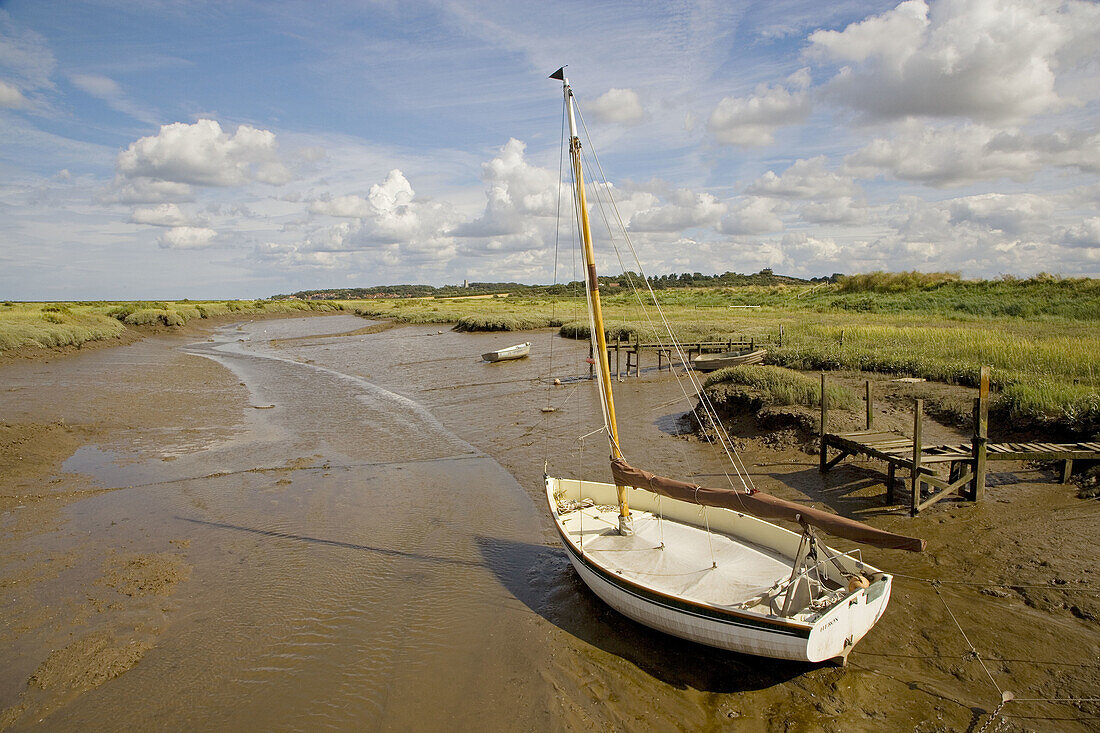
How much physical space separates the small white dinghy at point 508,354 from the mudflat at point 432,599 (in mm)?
16885

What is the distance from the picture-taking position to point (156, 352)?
4281cm

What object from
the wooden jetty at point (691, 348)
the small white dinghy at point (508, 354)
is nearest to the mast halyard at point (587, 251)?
the wooden jetty at point (691, 348)

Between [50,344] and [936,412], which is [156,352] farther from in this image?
[936,412]

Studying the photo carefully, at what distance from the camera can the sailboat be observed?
6.82 meters

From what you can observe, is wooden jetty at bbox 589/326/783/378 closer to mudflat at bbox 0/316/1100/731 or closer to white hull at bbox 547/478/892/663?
mudflat at bbox 0/316/1100/731

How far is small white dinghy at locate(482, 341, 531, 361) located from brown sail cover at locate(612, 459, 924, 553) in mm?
26828

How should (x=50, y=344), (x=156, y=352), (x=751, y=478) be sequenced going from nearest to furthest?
(x=751, y=478)
(x=50, y=344)
(x=156, y=352)

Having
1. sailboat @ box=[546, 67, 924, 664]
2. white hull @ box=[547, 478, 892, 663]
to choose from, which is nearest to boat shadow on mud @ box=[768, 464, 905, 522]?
sailboat @ box=[546, 67, 924, 664]

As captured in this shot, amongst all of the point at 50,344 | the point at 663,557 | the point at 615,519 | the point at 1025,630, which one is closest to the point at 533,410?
the point at 615,519

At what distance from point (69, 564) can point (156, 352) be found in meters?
37.5

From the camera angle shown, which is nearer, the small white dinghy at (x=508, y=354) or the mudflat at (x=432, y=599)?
the mudflat at (x=432, y=599)

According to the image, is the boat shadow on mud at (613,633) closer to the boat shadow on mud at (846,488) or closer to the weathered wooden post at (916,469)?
the weathered wooden post at (916,469)

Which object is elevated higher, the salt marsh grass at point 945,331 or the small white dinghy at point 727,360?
the salt marsh grass at point 945,331

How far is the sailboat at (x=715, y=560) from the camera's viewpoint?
268 inches
